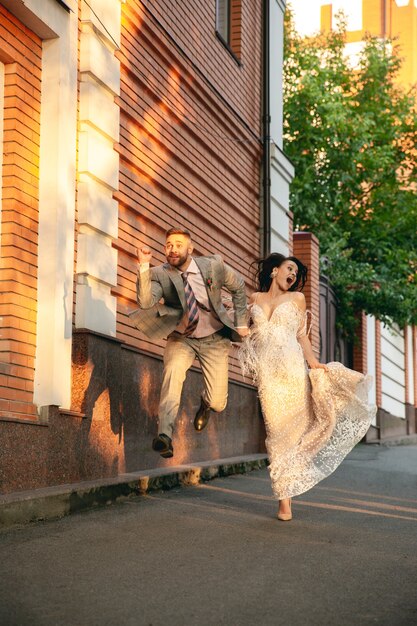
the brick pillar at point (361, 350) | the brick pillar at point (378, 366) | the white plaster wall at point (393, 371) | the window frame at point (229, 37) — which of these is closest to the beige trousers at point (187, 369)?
the window frame at point (229, 37)

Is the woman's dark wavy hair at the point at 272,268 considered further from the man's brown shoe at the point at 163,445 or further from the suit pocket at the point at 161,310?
the man's brown shoe at the point at 163,445

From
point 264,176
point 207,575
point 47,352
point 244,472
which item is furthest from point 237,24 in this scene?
point 207,575

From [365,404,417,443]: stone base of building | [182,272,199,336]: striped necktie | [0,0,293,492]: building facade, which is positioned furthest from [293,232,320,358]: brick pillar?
[182,272,199,336]: striped necktie

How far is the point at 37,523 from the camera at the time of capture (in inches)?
289

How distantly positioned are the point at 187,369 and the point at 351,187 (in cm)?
1844

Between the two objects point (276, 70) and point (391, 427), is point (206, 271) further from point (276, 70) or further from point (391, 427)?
point (391, 427)

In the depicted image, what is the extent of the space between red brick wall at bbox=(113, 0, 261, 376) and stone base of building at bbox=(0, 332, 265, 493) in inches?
22.4

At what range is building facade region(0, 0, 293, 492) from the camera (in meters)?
8.41

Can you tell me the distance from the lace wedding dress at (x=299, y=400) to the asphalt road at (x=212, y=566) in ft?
1.51

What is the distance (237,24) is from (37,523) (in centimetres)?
985

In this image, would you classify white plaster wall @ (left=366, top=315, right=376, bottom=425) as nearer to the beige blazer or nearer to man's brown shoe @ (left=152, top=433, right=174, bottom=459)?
the beige blazer

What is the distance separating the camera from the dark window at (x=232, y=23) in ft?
50.0

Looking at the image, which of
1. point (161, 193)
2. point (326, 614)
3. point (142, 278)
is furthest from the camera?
point (161, 193)

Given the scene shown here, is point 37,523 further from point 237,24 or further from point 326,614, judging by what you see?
point 237,24
